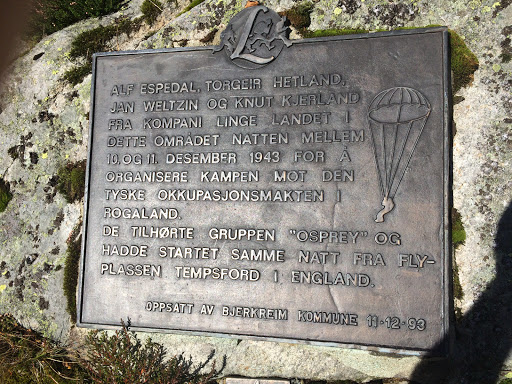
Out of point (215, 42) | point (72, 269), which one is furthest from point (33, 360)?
point (215, 42)

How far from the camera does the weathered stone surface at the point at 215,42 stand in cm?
236

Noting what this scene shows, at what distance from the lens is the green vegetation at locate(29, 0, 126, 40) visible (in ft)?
11.0

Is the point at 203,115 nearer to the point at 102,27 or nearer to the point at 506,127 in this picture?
the point at 102,27

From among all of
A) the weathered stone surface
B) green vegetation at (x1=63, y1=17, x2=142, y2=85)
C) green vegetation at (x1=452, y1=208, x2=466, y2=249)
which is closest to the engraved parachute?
the weathered stone surface

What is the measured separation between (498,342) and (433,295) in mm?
472

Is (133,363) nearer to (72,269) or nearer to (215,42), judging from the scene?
(72,269)

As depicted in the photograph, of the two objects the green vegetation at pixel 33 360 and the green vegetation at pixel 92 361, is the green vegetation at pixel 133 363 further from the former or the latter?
the green vegetation at pixel 33 360

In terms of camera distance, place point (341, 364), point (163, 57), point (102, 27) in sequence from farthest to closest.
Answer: point (102, 27) < point (163, 57) < point (341, 364)

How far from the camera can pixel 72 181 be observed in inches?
120

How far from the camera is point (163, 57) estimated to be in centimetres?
295

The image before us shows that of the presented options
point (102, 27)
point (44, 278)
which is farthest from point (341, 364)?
point (102, 27)

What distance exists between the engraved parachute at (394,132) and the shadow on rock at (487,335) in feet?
2.26

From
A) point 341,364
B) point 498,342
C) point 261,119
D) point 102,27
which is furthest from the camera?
point 102,27

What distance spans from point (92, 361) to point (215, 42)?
2.56 metres
